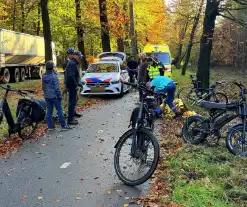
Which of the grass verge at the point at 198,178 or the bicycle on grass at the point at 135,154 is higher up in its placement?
the bicycle on grass at the point at 135,154

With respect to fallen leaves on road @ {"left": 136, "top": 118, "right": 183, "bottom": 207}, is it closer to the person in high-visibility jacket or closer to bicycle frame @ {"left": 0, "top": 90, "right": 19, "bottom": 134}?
bicycle frame @ {"left": 0, "top": 90, "right": 19, "bottom": 134}

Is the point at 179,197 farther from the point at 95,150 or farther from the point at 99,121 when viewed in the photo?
the point at 99,121

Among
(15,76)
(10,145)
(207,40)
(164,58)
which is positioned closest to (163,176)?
(10,145)

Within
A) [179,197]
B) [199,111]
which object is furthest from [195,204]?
[199,111]

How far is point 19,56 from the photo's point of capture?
2811 centimetres

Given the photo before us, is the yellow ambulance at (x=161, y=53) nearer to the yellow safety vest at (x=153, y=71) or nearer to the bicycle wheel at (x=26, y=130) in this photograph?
the yellow safety vest at (x=153, y=71)

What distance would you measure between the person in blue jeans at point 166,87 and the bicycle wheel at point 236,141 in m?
3.22

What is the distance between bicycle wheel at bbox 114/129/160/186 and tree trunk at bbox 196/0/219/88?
10.1 meters

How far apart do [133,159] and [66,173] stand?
132 cm

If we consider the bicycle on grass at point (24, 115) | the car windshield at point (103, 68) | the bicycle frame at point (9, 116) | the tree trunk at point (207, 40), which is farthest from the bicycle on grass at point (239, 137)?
the car windshield at point (103, 68)

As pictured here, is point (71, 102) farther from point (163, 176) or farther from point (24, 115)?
point (163, 176)

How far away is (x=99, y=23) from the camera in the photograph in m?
27.7

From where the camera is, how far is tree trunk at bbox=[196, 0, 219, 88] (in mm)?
14844

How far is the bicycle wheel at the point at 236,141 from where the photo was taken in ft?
24.0
